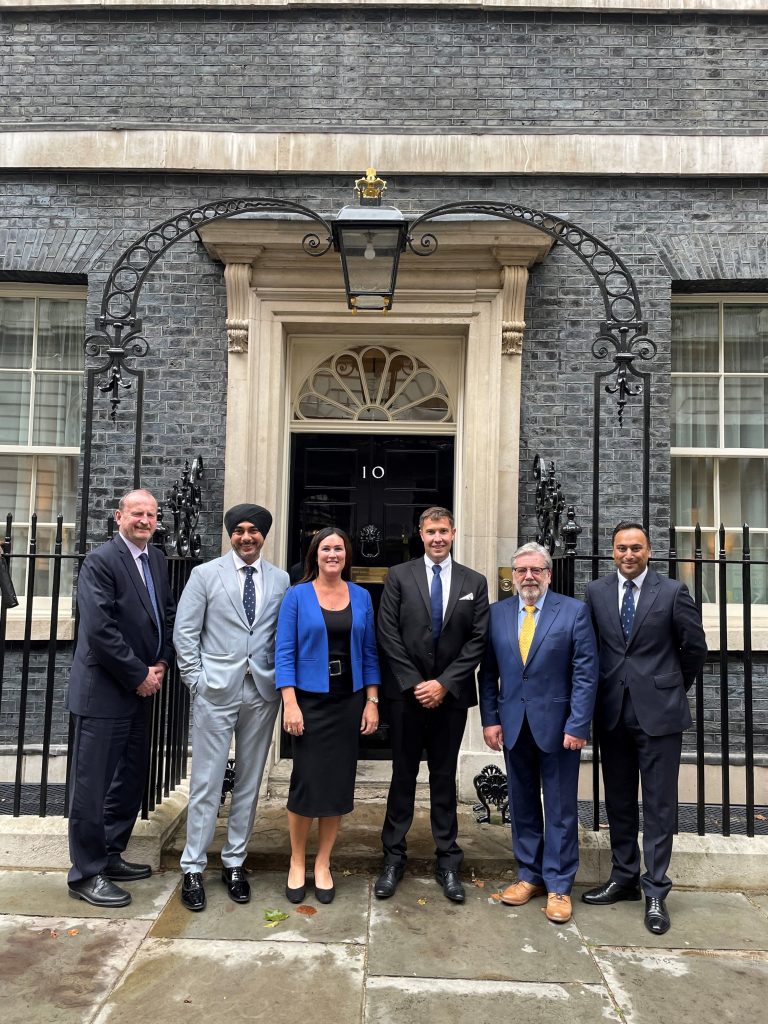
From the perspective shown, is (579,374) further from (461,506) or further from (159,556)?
(159,556)

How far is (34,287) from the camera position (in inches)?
252

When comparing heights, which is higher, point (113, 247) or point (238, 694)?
point (113, 247)

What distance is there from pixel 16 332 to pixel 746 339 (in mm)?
5720

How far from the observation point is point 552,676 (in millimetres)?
3941

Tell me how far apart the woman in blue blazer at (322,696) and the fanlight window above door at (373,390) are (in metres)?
2.48

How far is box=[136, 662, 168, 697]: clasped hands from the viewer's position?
4.02 metres

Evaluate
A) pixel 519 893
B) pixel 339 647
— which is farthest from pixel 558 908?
pixel 339 647

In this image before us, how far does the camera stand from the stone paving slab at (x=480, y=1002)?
3.06 metres

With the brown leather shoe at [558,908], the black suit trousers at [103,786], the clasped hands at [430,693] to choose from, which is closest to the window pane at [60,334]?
the black suit trousers at [103,786]

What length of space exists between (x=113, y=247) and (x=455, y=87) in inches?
112

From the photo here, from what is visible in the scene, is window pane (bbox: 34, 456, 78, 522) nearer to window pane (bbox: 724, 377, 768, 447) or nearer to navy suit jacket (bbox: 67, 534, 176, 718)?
navy suit jacket (bbox: 67, 534, 176, 718)

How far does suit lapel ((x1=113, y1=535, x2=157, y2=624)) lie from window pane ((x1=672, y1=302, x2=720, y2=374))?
4395mm

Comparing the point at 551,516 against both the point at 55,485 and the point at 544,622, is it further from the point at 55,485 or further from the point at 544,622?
the point at 55,485

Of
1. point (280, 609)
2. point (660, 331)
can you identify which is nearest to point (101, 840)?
point (280, 609)
